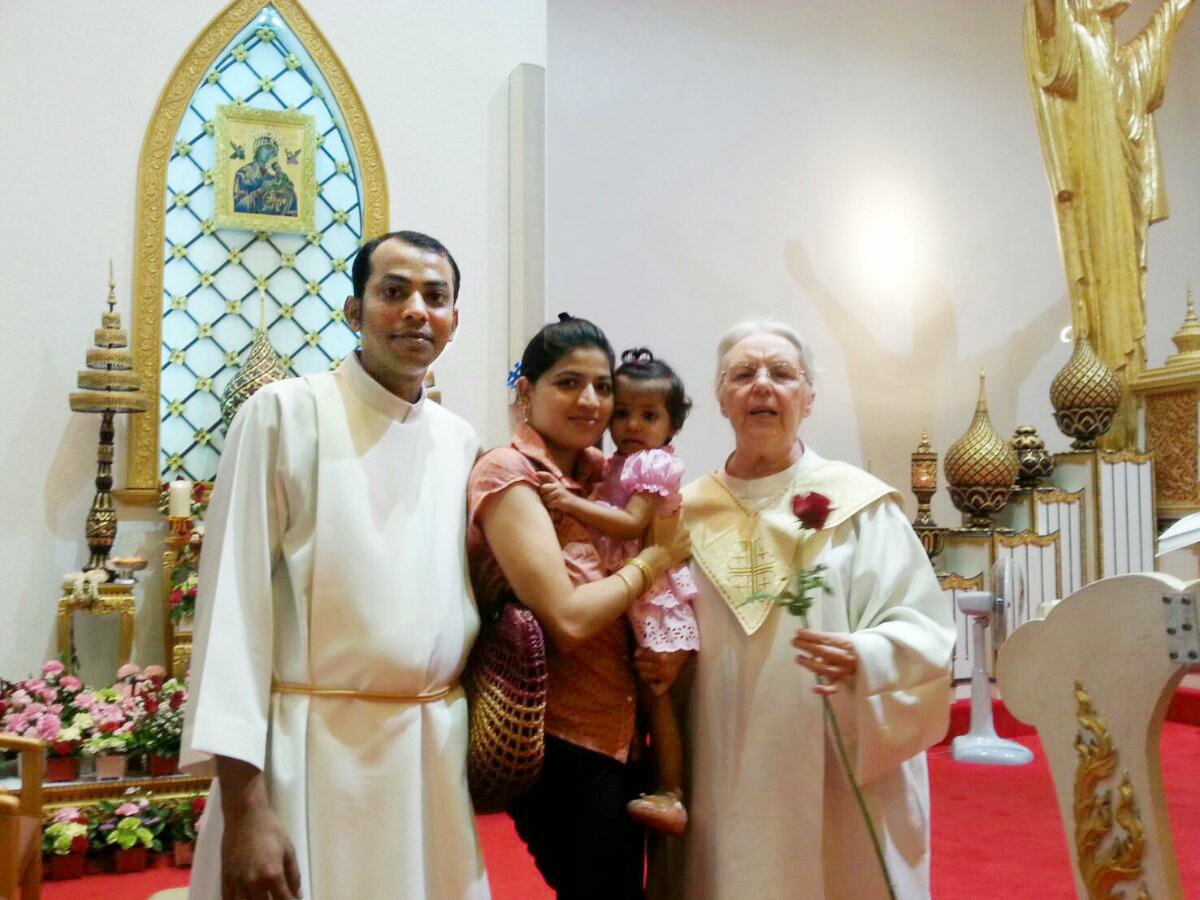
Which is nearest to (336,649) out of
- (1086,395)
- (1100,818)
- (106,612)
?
(1100,818)

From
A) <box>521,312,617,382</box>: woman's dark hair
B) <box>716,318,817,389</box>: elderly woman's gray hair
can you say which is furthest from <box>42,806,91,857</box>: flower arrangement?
<box>716,318,817,389</box>: elderly woman's gray hair

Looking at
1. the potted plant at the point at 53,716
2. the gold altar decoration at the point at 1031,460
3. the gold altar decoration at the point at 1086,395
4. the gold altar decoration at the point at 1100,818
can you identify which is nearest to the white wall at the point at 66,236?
the potted plant at the point at 53,716

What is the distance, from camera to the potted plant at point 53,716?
11.7ft

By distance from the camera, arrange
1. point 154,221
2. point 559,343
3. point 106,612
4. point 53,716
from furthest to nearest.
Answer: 1. point 154,221
2. point 106,612
3. point 53,716
4. point 559,343

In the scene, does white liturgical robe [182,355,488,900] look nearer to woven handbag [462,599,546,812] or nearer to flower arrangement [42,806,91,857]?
woven handbag [462,599,546,812]

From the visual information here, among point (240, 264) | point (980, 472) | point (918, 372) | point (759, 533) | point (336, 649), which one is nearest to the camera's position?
point (336, 649)

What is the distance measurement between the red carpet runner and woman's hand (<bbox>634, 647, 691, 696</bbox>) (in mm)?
1548

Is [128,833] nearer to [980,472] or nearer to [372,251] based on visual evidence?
[372,251]

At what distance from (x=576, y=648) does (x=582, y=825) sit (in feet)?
0.95

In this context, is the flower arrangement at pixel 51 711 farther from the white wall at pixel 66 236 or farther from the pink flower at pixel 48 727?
the white wall at pixel 66 236

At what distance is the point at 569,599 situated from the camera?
5.52 feet

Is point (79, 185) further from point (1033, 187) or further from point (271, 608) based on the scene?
point (1033, 187)

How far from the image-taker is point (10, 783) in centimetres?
360

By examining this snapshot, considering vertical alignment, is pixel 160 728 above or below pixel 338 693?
below
